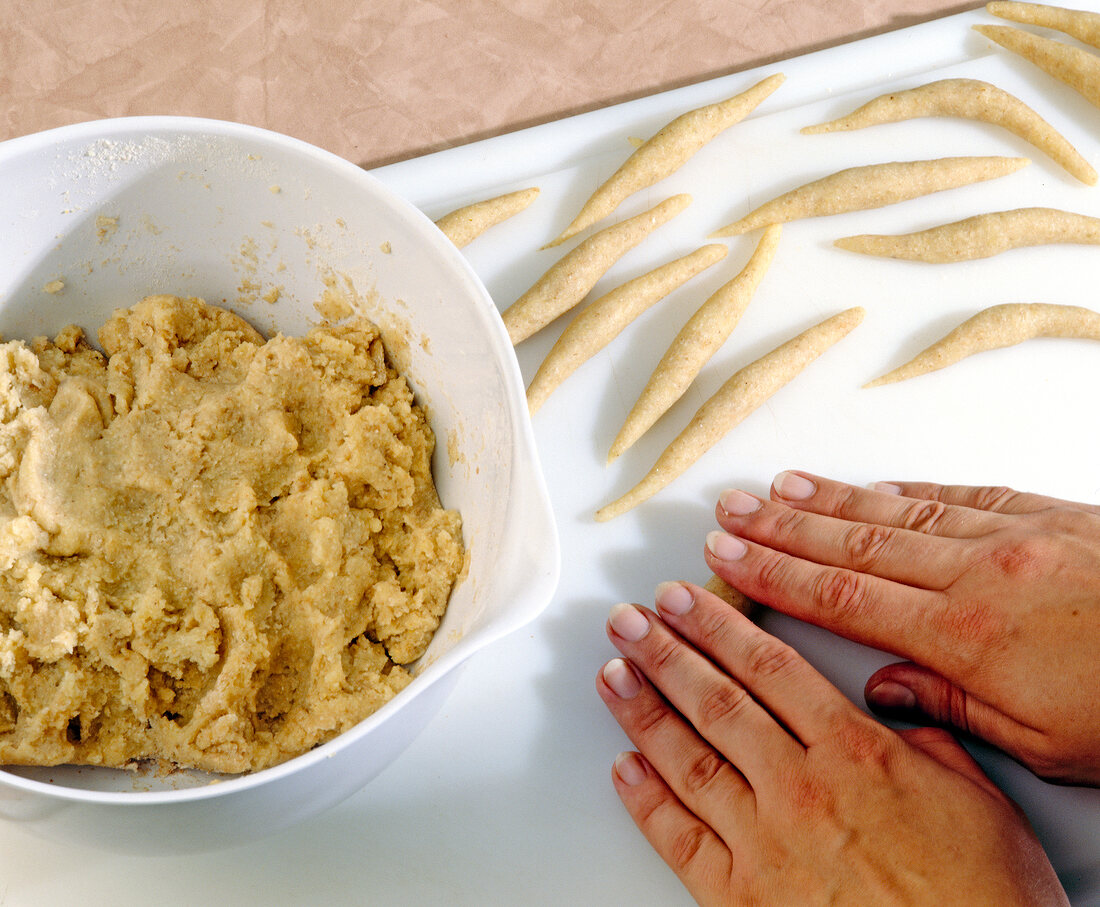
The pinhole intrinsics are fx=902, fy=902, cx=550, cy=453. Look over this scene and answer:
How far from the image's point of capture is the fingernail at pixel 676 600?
0.97 metres

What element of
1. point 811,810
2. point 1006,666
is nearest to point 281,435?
point 811,810

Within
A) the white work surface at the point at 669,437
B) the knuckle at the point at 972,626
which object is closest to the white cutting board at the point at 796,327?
the white work surface at the point at 669,437

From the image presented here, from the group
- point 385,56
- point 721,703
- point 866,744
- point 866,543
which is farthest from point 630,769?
point 385,56

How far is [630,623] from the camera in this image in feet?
3.16

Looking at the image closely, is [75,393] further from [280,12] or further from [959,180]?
[959,180]

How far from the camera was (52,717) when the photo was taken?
0.75 metres

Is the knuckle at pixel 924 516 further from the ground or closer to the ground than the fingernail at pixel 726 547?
further from the ground

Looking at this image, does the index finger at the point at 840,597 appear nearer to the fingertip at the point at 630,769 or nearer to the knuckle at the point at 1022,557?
the knuckle at the point at 1022,557

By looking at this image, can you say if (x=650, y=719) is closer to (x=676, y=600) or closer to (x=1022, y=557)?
(x=676, y=600)

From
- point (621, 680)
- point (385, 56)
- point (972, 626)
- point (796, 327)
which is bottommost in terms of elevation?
point (621, 680)

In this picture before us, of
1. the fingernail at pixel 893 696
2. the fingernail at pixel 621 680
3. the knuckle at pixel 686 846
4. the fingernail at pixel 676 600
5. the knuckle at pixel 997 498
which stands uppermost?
the knuckle at pixel 997 498

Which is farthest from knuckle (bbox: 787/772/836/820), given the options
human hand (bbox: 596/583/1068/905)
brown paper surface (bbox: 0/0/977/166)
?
brown paper surface (bbox: 0/0/977/166)

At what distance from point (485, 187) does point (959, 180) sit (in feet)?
2.01

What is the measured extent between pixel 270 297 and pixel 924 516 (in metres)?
0.76
